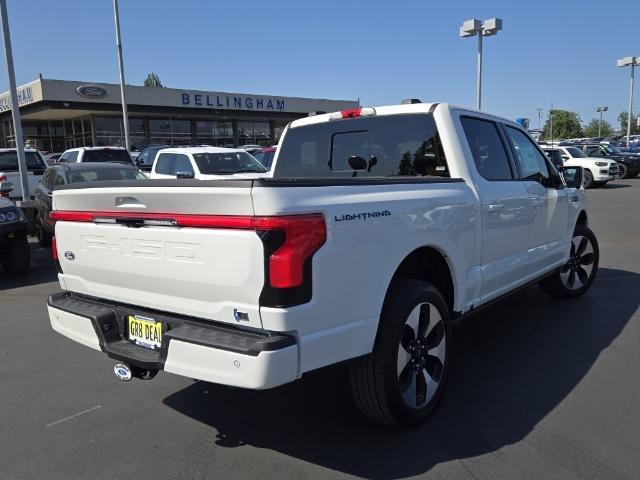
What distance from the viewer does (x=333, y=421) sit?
3469mm

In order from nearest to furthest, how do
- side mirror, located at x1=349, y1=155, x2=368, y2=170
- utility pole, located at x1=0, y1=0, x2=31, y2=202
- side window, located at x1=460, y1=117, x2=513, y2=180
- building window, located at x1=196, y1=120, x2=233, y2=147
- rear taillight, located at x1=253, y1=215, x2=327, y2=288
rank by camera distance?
rear taillight, located at x1=253, y1=215, x2=327, y2=288, side window, located at x1=460, y1=117, x2=513, y2=180, side mirror, located at x1=349, y1=155, x2=368, y2=170, utility pole, located at x1=0, y1=0, x2=31, y2=202, building window, located at x1=196, y1=120, x2=233, y2=147

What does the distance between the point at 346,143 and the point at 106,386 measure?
2.65m

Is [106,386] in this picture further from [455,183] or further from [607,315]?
[607,315]

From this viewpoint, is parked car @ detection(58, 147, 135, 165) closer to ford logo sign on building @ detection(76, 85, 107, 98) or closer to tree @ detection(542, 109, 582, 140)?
ford logo sign on building @ detection(76, 85, 107, 98)

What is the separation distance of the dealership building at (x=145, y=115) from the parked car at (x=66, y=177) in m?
24.3

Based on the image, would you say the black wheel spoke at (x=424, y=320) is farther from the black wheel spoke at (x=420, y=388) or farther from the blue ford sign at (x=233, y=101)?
the blue ford sign at (x=233, y=101)

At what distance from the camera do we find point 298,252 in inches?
99.2

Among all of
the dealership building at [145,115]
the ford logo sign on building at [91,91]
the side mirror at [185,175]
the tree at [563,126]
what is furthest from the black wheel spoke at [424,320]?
the tree at [563,126]

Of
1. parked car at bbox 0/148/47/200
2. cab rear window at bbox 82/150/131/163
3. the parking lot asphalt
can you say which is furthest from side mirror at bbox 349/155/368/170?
cab rear window at bbox 82/150/131/163

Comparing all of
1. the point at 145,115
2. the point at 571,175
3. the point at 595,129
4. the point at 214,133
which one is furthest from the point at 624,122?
the point at 571,175

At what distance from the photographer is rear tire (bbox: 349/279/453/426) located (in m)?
3.03

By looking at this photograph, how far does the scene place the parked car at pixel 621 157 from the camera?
25281mm

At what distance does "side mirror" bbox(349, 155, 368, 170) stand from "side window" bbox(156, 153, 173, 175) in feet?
32.1

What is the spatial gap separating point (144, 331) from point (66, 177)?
7952 millimetres
